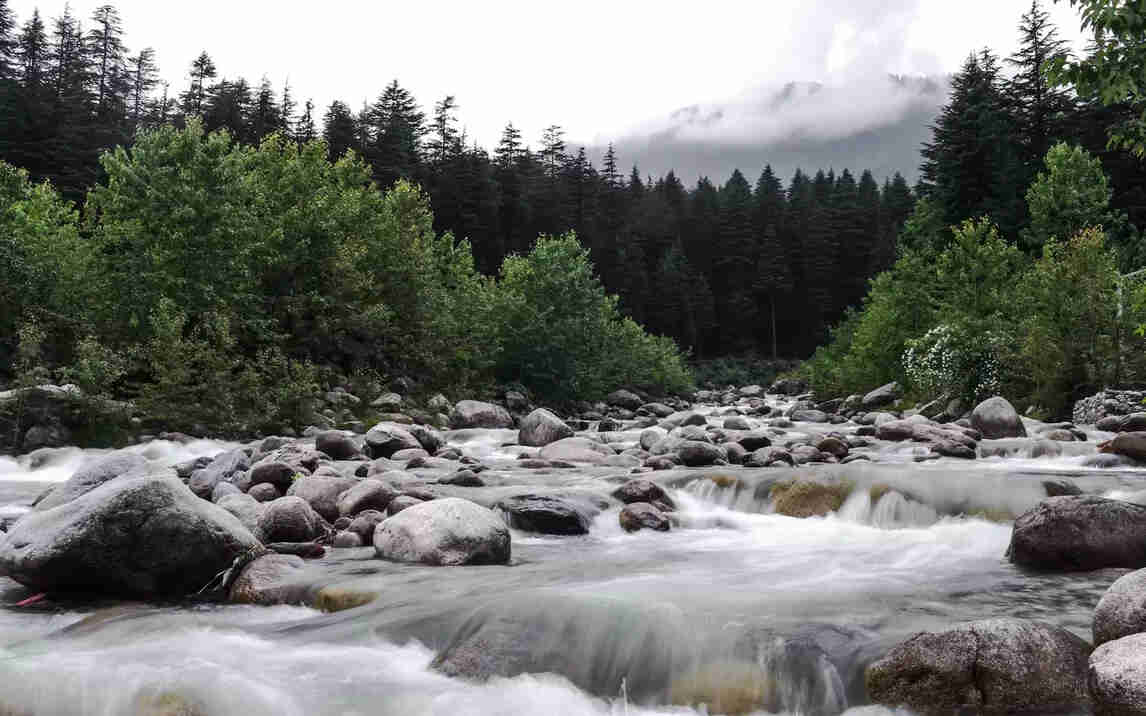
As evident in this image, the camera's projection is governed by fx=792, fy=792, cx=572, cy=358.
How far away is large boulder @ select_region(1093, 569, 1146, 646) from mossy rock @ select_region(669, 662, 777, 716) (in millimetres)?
1940

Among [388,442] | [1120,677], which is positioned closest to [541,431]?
[388,442]

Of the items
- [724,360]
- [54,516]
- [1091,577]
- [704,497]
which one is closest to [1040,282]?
[704,497]

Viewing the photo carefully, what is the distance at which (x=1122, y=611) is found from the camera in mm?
4535

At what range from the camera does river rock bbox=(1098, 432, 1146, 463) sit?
12.9 meters

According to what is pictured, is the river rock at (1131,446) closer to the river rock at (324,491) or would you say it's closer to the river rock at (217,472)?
the river rock at (324,491)

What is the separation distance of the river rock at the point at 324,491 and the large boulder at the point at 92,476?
6.16 feet

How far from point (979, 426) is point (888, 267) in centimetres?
6551

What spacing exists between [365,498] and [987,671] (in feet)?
24.3

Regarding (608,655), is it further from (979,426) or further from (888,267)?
(888,267)

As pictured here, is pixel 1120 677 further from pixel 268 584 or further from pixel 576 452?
pixel 576 452

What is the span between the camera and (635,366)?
46250 mm

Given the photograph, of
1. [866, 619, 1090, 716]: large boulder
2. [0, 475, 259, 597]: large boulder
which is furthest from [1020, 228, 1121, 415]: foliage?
[0, 475, 259, 597]: large boulder

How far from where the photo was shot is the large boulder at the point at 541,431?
21.0 m

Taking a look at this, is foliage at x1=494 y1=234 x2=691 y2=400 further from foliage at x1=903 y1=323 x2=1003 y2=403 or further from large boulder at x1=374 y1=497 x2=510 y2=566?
large boulder at x1=374 y1=497 x2=510 y2=566
